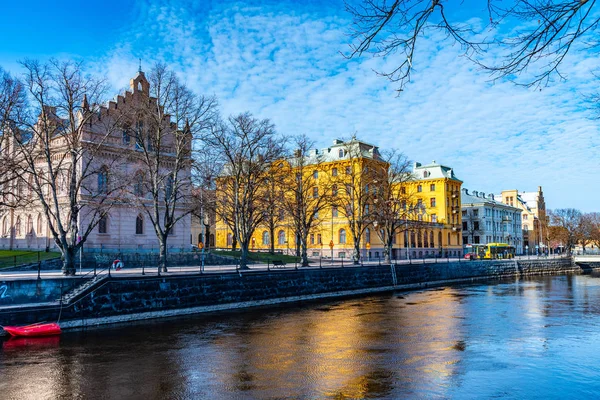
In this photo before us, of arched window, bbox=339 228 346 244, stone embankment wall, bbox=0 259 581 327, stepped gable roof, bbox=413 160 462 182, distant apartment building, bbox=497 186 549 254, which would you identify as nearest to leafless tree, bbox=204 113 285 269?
stone embankment wall, bbox=0 259 581 327

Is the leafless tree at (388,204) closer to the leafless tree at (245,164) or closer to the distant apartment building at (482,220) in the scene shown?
the leafless tree at (245,164)

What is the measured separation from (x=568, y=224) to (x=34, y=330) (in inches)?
4874

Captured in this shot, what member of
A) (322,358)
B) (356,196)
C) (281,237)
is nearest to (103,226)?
(356,196)

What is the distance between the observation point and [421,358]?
19656 mm

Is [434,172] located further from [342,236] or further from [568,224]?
Result: [568,224]

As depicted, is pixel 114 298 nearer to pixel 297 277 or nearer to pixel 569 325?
pixel 297 277

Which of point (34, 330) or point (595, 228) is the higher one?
point (595, 228)

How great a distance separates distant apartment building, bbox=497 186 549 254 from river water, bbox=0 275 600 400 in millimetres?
111155

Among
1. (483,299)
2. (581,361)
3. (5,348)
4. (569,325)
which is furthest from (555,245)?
(5,348)

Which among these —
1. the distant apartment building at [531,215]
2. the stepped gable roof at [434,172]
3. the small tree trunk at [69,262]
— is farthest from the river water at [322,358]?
the distant apartment building at [531,215]

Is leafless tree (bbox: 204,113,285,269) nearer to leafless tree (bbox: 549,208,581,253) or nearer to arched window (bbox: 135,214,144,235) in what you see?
arched window (bbox: 135,214,144,235)

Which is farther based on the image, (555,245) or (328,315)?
(555,245)

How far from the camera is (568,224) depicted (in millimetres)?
121750

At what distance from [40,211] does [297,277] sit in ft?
90.1
